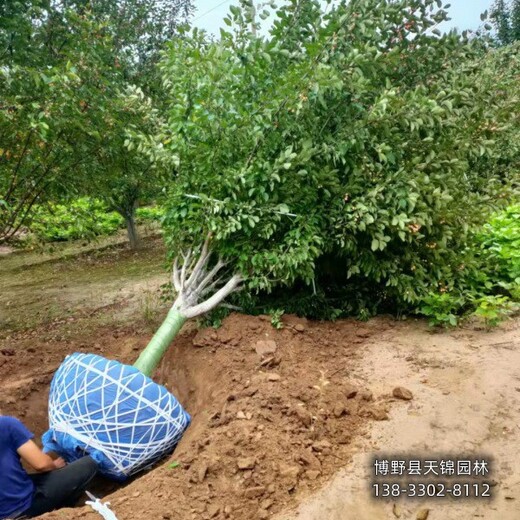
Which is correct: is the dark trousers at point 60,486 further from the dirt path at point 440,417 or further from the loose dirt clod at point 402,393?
the loose dirt clod at point 402,393

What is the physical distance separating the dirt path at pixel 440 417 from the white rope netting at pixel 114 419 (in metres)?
1.31

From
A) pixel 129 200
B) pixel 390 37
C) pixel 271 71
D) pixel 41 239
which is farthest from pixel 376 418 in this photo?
pixel 129 200

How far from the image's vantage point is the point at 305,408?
3092 millimetres

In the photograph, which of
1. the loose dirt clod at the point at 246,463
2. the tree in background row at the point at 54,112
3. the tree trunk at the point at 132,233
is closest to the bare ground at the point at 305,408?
the loose dirt clod at the point at 246,463

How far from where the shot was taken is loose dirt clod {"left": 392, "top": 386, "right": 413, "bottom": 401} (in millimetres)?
3213

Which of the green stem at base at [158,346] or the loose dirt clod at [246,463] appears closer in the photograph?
the loose dirt clod at [246,463]

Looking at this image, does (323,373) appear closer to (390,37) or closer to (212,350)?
(212,350)

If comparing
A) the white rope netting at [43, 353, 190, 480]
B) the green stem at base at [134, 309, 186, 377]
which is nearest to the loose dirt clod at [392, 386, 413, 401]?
the white rope netting at [43, 353, 190, 480]

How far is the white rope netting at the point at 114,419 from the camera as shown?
3.35m

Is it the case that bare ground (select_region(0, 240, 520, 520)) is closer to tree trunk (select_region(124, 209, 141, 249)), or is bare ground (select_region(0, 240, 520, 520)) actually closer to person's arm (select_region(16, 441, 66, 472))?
person's arm (select_region(16, 441, 66, 472))

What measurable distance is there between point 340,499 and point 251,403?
2.93 ft

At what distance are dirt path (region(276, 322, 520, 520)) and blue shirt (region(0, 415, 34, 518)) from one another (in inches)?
65.3

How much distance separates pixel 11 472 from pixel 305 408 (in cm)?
179

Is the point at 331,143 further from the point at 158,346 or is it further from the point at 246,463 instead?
the point at 246,463
